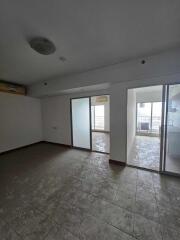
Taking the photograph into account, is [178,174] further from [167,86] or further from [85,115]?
[85,115]

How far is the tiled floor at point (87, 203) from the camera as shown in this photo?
1.44 metres

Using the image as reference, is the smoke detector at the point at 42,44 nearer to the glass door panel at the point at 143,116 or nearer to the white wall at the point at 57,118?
the white wall at the point at 57,118

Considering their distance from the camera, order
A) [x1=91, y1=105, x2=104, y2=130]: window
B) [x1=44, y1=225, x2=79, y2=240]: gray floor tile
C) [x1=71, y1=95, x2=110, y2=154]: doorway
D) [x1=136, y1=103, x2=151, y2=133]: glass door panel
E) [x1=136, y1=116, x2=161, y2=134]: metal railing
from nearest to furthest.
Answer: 1. [x1=44, y1=225, x2=79, y2=240]: gray floor tile
2. [x1=71, y1=95, x2=110, y2=154]: doorway
3. [x1=136, y1=116, x2=161, y2=134]: metal railing
4. [x1=136, y1=103, x2=151, y2=133]: glass door panel
5. [x1=91, y1=105, x2=104, y2=130]: window

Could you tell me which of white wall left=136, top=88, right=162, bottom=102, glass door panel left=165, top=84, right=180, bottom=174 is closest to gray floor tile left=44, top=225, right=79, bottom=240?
glass door panel left=165, top=84, right=180, bottom=174

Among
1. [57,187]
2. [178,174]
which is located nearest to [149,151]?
[178,174]

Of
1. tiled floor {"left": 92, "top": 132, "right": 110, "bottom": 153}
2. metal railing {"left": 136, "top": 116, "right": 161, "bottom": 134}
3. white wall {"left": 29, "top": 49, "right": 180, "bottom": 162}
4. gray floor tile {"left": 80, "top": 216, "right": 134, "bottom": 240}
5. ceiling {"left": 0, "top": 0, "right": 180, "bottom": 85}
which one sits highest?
ceiling {"left": 0, "top": 0, "right": 180, "bottom": 85}

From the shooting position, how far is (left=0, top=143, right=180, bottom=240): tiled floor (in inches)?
56.5

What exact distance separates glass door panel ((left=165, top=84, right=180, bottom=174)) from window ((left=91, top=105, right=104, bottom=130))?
5685mm

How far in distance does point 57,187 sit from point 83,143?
2392 mm

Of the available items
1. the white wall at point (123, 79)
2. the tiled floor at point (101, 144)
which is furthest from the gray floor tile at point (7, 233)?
the tiled floor at point (101, 144)

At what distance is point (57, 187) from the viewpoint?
7.53 ft

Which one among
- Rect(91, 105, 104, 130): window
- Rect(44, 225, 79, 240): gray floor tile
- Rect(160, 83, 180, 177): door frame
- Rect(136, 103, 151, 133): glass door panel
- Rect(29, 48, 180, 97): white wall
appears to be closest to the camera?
Rect(44, 225, 79, 240): gray floor tile

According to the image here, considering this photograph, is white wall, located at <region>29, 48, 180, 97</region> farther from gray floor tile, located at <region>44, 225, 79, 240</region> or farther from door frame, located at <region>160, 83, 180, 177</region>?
gray floor tile, located at <region>44, 225, 79, 240</region>

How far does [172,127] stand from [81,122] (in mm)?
3002
